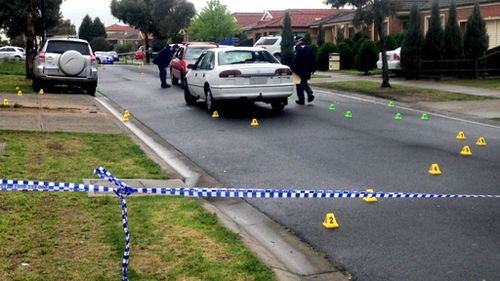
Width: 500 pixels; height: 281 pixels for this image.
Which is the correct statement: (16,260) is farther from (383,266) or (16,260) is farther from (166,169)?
(166,169)

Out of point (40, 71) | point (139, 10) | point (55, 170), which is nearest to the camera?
point (55, 170)

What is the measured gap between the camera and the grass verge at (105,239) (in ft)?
16.4

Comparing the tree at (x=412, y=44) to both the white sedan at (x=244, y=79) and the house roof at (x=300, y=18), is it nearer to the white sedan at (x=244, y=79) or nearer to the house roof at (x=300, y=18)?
the white sedan at (x=244, y=79)

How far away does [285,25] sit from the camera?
39.3 metres

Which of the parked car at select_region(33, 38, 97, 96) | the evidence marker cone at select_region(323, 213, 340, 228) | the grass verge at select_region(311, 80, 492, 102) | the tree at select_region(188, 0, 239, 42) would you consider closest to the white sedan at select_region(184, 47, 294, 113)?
the parked car at select_region(33, 38, 97, 96)

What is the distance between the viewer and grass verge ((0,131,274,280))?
5.00 meters

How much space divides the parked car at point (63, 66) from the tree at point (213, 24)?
48.7 metres

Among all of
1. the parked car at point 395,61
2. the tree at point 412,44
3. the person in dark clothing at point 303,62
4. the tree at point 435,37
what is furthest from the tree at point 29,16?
the tree at point 435,37

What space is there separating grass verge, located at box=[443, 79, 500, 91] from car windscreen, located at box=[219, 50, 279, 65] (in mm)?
9662

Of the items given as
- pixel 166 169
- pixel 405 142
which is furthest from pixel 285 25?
pixel 166 169

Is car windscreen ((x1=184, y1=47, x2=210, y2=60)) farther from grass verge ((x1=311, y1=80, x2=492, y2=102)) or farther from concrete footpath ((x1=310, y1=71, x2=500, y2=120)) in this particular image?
concrete footpath ((x1=310, y1=71, x2=500, y2=120))

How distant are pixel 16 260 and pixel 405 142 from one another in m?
7.91

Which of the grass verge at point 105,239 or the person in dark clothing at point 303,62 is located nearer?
the grass verge at point 105,239

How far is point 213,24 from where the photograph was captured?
69375 mm
